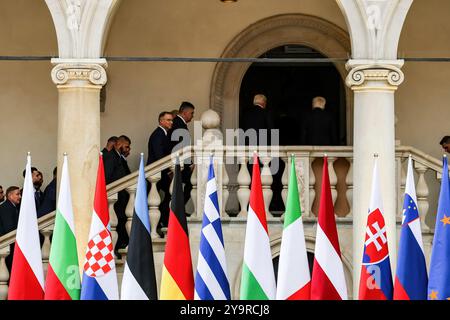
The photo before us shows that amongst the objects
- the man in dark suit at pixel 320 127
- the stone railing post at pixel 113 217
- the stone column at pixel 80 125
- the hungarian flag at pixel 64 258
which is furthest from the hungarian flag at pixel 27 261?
the man in dark suit at pixel 320 127

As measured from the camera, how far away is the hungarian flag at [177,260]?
2255 cm

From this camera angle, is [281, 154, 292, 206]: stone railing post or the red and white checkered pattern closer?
the red and white checkered pattern

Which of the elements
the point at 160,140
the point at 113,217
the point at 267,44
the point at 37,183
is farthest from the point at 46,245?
the point at 267,44

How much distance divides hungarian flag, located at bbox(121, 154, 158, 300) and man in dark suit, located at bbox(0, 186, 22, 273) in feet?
11.4

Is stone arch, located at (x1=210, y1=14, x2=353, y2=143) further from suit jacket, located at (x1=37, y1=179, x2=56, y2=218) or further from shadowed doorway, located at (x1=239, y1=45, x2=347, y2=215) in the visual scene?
suit jacket, located at (x1=37, y1=179, x2=56, y2=218)

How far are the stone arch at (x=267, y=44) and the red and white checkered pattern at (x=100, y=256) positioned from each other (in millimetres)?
5495

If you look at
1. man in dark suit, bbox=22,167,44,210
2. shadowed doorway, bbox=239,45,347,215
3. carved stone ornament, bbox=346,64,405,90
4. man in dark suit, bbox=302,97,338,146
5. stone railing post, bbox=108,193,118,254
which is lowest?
stone railing post, bbox=108,193,118,254

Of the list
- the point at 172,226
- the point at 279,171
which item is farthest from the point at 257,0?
the point at 172,226

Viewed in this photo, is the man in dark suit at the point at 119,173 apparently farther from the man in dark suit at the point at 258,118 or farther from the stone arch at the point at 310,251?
the man in dark suit at the point at 258,118

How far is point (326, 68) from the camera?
93.7 feet

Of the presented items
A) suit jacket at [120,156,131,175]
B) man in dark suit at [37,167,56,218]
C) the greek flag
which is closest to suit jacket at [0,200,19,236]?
man in dark suit at [37,167,56,218]

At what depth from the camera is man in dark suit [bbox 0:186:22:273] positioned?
85.1 feet

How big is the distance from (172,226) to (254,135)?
13.0ft

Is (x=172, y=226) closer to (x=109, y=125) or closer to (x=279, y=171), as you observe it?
(x=279, y=171)
